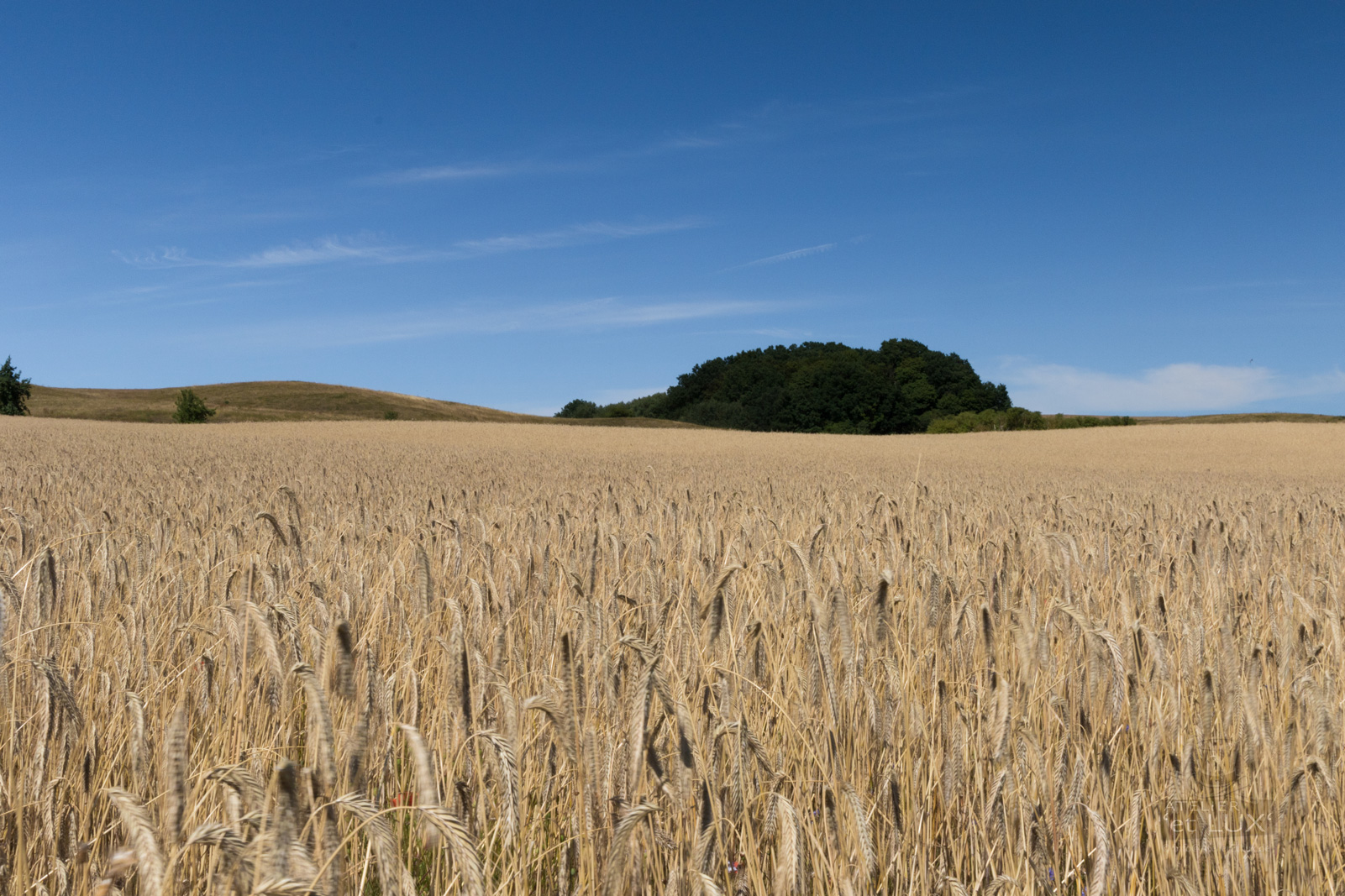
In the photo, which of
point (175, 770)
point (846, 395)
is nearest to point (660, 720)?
point (175, 770)

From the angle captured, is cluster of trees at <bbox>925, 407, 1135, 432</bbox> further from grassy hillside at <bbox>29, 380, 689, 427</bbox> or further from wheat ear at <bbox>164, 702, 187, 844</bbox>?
wheat ear at <bbox>164, 702, 187, 844</bbox>

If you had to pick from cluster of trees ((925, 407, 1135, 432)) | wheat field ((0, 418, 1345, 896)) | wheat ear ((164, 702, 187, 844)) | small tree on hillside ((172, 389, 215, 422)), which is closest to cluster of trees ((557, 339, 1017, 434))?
cluster of trees ((925, 407, 1135, 432))

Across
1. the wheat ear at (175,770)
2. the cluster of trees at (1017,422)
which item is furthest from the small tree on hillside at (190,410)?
the wheat ear at (175,770)

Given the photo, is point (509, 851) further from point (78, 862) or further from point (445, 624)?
point (445, 624)

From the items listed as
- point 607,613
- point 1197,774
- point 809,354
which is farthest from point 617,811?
point 809,354

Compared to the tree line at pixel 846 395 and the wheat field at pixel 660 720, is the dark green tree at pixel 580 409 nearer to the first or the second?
the tree line at pixel 846 395

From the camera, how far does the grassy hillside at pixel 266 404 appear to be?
62.2 metres

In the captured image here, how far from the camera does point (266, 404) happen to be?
242 ft

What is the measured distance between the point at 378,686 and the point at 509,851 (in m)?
0.44

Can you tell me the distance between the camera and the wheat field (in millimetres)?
1256

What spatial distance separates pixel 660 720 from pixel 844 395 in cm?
6888

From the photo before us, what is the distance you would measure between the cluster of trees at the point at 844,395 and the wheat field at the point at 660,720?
59.8 meters

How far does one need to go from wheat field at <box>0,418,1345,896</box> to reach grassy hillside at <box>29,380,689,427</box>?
52.4 meters

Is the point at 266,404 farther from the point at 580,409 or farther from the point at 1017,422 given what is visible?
the point at 1017,422
